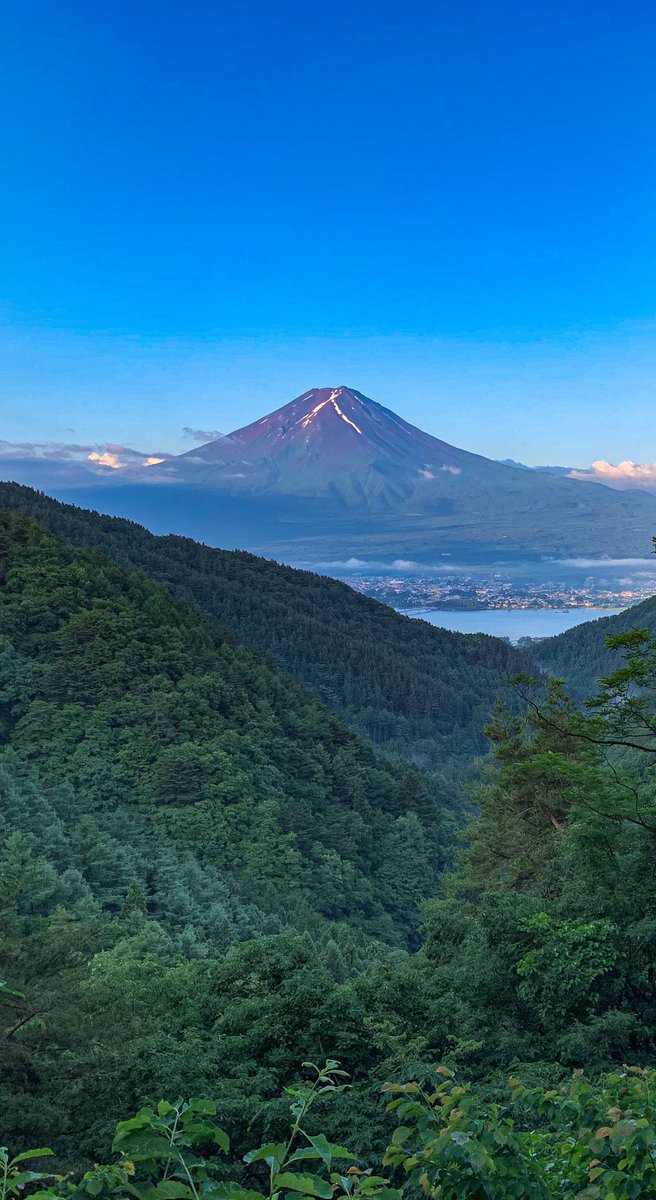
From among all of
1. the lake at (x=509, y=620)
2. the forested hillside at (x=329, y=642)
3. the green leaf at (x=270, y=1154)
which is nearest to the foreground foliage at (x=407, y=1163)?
the green leaf at (x=270, y=1154)

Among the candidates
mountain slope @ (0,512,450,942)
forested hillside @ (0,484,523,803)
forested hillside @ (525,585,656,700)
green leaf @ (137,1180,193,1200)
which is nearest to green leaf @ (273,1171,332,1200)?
green leaf @ (137,1180,193,1200)

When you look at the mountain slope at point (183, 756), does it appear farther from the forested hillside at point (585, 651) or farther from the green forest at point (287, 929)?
the forested hillside at point (585, 651)

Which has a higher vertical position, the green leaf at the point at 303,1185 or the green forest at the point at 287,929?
the green leaf at the point at 303,1185

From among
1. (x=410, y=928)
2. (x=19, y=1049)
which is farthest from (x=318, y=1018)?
(x=410, y=928)

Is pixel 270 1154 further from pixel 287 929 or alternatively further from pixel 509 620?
pixel 509 620

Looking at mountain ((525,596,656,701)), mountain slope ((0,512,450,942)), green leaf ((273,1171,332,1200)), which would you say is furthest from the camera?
mountain ((525,596,656,701))

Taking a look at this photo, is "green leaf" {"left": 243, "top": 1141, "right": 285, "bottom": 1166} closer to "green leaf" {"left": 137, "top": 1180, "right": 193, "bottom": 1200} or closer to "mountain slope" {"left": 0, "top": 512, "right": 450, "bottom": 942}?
"green leaf" {"left": 137, "top": 1180, "right": 193, "bottom": 1200}

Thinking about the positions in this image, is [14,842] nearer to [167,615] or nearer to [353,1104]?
[353,1104]

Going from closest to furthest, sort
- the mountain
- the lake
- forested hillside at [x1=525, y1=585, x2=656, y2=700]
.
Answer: the mountain → forested hillside at [x1=525, y1=585, x2=656, y2=700] → the lake
